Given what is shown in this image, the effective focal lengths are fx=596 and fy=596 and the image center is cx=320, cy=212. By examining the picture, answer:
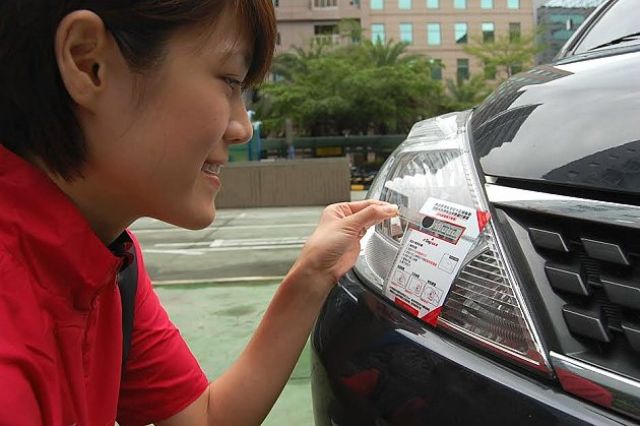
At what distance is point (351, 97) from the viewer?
26.6m

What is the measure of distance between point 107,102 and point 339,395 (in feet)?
2.27

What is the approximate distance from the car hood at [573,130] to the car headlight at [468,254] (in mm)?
75

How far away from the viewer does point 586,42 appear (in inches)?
77.3

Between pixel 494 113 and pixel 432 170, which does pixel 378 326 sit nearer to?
pixel 432 170

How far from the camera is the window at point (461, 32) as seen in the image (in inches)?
1788

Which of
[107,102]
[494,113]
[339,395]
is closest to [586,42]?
[494,113]

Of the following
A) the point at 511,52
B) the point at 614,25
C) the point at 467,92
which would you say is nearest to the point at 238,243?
the point at 614,25

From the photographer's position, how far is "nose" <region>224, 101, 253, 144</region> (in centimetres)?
101

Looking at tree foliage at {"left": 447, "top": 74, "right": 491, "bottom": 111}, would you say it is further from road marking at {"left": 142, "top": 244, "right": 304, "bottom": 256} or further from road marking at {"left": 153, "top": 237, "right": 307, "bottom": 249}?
road marking at {"left": 142, "top": 244, "right": 304, "bottom": 256}

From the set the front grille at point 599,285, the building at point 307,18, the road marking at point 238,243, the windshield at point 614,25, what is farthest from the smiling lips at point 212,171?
the building at point 307,18

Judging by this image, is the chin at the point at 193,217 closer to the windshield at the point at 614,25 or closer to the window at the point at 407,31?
the windshield at the point at 614,25

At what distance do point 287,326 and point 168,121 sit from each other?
65 cm

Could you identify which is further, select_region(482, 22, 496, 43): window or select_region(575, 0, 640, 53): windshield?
select_region(482, 22, 496, 43): window

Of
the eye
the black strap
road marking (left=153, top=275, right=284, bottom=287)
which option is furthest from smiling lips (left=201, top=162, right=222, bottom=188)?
road marking (left=153, top=275, right=284, bottom=287)
